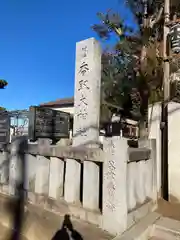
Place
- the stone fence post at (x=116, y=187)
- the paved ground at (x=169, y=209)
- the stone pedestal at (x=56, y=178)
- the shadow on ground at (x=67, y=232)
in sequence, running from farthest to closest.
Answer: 1. the paved ground at (x=169, y=209)
2. the stone pedestal at (x=56, y=178)
3. the shadow on ground at (x=67, y=232)
4. the stone fence post at (x=116, y=187)

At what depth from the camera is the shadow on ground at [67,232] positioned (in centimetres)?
280

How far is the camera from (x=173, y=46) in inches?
208

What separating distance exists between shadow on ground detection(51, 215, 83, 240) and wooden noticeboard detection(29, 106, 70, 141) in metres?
3.21

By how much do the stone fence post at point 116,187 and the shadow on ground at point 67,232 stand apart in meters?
0.46

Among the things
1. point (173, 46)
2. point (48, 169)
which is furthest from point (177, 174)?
point (173, 46)

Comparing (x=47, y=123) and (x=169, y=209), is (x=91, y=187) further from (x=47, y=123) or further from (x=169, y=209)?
(x=47, y=123)

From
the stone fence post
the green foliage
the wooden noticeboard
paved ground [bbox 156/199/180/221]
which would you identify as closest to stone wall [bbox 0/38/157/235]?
the stone fence post

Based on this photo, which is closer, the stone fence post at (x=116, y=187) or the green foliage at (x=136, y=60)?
the stone fence post at (x=116, y=187)

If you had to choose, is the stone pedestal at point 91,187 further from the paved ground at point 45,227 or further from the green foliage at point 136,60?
the green foliage at point 136,60

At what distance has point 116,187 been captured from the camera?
8.39ft

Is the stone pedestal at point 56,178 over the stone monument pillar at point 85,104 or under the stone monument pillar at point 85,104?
under

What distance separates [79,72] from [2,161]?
245 centimetres

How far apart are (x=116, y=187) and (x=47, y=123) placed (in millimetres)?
4619

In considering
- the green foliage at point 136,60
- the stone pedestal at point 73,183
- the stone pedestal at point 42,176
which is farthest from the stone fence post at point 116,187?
the green foliage at point 136,60
